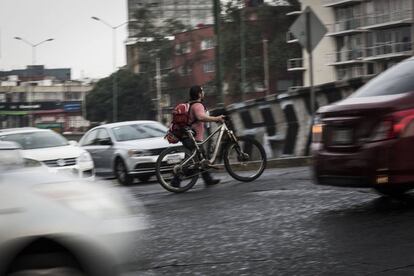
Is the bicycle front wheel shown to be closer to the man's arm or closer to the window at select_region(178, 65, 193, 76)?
the man's arm

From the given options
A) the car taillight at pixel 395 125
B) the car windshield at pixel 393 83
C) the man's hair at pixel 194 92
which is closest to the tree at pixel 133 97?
the man's hair at pixel 194 92

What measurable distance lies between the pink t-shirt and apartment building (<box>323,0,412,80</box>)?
51.2 meters

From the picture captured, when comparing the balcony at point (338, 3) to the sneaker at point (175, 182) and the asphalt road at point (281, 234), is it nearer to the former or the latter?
the sneaker at point (175, 182)

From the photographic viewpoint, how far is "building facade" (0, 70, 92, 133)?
9781cm

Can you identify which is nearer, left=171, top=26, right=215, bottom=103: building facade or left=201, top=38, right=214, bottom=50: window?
left=171, top=26, right=215, bottom=103: building facade

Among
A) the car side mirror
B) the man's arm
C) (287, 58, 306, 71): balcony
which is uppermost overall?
(287, 58, 306, 71): balcony

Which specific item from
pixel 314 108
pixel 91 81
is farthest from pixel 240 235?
pixel 91 81

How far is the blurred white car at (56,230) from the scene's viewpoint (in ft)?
12.1

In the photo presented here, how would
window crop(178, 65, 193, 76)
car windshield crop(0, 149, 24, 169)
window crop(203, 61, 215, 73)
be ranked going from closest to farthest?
car windshield crop(0, 149, 24, 169)
window crop(178, 65, 193, 76)
window crop(203, 61, 215, 73)

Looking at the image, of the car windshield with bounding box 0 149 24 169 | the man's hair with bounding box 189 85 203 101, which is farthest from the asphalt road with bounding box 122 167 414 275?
the man's hair with bounding box 189 85 203 101

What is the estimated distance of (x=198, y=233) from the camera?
21.7ft

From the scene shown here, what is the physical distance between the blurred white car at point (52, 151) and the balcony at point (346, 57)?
53.5 meters

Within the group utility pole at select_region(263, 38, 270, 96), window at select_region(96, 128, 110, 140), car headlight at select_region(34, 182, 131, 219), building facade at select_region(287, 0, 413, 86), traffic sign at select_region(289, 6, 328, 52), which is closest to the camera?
car headlight at select_region(34, 182, 131, 219)

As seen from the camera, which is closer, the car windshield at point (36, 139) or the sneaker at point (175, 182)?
the sneaker at point (175, 182)
